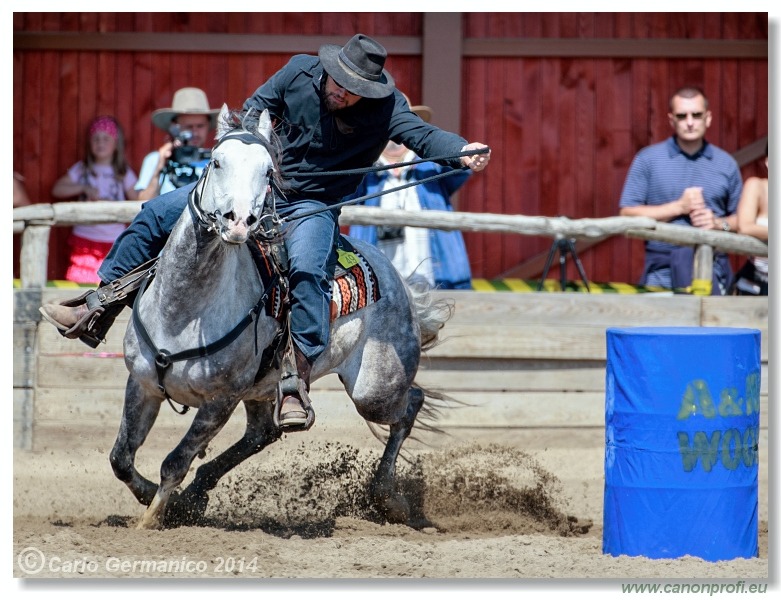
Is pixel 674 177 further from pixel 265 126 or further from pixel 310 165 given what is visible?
pixel 265 126

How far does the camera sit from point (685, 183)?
A: 919 centimetres

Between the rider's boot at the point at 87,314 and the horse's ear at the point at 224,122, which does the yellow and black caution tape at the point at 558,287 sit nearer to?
the rider's boot at the point at 87,314

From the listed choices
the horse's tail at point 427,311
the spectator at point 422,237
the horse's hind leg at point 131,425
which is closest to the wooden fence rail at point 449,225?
the spectator at point 422,237

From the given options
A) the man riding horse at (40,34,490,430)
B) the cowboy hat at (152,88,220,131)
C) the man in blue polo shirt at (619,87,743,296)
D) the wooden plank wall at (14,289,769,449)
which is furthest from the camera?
the man in blue polo shirt at (619,87,743,296)

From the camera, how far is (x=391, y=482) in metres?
6.98

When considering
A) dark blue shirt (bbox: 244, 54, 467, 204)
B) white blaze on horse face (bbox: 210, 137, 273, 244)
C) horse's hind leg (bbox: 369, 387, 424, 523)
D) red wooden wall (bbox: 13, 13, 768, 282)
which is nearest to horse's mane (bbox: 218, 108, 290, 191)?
white blaze on horse face (bbox: 210, 137, 273, 244)

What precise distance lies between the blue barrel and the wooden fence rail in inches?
99.9

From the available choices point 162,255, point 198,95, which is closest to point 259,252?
point 162,255

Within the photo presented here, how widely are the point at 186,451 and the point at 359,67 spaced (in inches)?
79.8

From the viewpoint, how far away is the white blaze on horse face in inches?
197

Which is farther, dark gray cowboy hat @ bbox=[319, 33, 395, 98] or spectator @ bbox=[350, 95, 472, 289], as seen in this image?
spectator @ bbox=[350, 95, 472, 289]

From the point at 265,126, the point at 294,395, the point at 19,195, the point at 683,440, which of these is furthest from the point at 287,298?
the point at 19,195

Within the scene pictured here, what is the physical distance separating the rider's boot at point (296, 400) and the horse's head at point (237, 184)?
954 mm

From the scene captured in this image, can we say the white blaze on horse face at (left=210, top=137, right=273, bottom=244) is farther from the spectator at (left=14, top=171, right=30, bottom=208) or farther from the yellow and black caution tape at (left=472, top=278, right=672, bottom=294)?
the spectator at (left=14, top=171, right=30, bottom=208)
